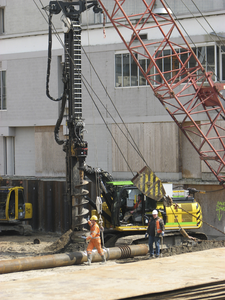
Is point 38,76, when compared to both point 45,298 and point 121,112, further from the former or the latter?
point 45,298

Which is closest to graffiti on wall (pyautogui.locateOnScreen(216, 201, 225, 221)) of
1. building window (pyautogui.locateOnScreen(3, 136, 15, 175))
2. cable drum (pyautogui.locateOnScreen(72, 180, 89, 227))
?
cable drum (pyautogui.locateOnScreen(72, 180, 89, 227))

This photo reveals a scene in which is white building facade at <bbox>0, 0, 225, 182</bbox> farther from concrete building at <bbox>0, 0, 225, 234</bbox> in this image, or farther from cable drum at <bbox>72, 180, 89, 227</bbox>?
cable drum at <bbox>72, 180, 89, 227</bbox>

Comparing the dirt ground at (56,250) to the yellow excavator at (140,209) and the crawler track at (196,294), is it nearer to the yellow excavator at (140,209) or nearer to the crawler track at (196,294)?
the yellow excavator at (140,209)

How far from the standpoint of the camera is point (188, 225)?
58.2 ft

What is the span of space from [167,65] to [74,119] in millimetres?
9510

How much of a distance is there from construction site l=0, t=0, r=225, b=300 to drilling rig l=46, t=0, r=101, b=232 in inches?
1.8

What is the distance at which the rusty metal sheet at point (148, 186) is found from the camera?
16609 millimetres

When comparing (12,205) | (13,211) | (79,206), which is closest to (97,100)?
(12,205)

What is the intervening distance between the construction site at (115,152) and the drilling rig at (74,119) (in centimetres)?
5

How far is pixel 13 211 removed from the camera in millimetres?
22750

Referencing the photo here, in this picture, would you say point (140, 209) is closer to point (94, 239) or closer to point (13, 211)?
point (94, 239)

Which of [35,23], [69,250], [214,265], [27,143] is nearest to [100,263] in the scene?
[69,250]

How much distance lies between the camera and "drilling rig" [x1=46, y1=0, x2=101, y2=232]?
16438 millimetres

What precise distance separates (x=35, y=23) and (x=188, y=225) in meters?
17.5
